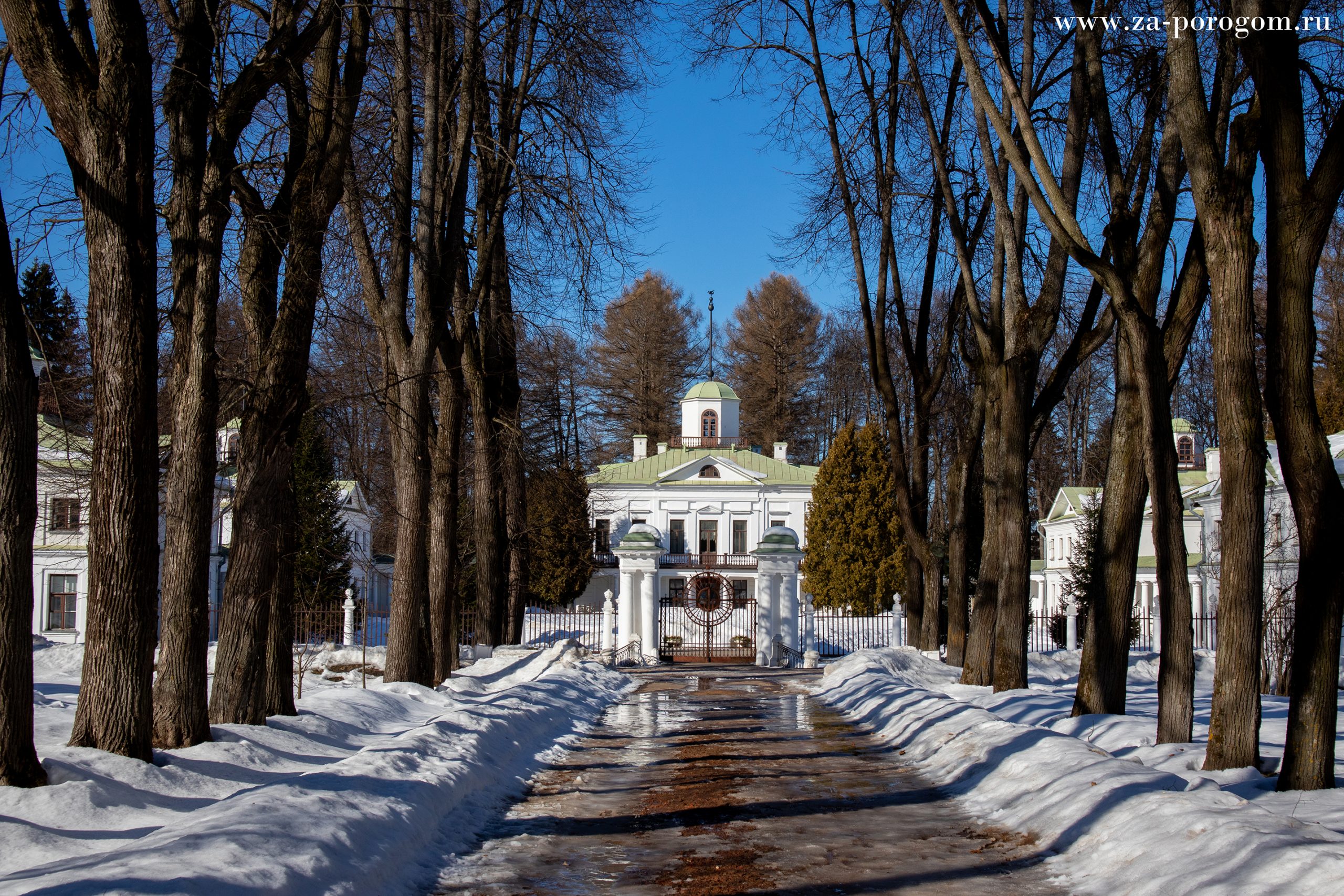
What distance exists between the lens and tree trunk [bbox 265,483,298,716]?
10328mm

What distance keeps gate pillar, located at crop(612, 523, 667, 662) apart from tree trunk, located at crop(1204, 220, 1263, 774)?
17.8 meters

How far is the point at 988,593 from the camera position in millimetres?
15188

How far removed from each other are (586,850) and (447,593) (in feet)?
32.2

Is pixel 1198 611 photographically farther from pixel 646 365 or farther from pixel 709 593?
pixel 646 365

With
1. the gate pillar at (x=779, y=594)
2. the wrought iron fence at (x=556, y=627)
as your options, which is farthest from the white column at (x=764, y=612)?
the wrought iron fence at (x=556, y=627)

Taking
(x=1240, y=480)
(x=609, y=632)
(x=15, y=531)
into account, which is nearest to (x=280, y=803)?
(x=15, y=531)

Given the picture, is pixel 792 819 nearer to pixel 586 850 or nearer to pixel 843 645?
pixel 586 850

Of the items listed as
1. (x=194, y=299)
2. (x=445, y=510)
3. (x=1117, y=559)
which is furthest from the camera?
(x=445, y=510)

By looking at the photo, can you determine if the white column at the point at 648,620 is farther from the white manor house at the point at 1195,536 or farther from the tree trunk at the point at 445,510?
the white manor house at the point at 1195,536

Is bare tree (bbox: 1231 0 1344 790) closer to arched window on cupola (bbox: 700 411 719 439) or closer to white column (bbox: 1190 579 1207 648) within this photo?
white column (bbox: 1190 579 1207 648)

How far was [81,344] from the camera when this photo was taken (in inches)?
1267

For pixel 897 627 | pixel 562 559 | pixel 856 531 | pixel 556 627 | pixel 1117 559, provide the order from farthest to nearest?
pixel 856 531 → pixel 562 559 → pixel 556 627 → pixel 897 627 → pixel 1117 559

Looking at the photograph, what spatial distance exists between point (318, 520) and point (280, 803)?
2688 cm

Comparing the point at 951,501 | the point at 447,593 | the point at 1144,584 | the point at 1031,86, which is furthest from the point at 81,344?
the point at 1144,584
